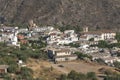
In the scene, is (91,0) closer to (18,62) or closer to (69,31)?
(69,31)

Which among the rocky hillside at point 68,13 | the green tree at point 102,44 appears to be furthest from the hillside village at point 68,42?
the rocky hillside at point 68,13

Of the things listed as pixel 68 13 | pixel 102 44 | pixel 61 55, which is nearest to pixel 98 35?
pixel 102 44

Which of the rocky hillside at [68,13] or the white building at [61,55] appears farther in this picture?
the rocky hillside at [68,13]

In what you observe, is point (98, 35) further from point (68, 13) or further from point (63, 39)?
point (68, 13)

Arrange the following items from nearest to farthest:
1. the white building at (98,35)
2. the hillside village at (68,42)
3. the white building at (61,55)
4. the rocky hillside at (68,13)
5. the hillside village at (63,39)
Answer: the white building at (61,55)
the hillside village at (68,42)
the hillside village at (63,39)
the white building at (98,35)
the rocky hillside at (68,13)

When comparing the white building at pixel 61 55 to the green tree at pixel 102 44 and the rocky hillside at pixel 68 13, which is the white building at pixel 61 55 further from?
the rocky hillside at pixel 68 13

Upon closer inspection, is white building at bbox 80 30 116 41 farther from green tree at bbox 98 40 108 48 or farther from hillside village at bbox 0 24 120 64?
green tree at bbox 98 40 108 48

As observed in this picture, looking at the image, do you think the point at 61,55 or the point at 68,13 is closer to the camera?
the point at 61,55
